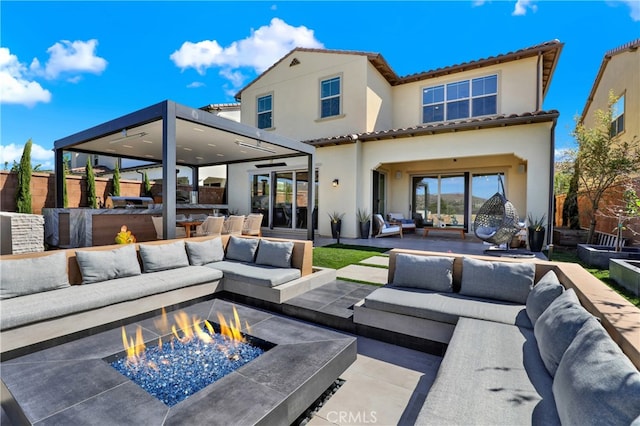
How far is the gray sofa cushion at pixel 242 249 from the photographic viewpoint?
513 centimetres

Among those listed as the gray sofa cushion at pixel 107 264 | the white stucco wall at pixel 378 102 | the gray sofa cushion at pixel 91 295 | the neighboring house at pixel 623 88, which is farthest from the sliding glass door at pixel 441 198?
the gray sofa cushion at pixel 107 264

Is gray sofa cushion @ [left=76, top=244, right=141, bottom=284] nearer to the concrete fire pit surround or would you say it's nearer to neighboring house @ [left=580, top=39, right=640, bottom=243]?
the concrete fire pit surround

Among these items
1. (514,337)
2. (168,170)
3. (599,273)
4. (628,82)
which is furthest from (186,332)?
(628,82)

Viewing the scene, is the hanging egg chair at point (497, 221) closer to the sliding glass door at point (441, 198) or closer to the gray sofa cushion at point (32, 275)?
the sliding glass door at point (441, 198)

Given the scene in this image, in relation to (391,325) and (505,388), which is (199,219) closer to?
(391,325)

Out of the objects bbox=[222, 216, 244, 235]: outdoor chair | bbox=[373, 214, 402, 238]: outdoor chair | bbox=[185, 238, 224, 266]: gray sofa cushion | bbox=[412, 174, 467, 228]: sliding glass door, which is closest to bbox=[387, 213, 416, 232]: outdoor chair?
bbox=[373, 214, 402, 238]: outdoor chair

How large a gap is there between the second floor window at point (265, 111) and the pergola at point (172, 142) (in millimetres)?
2547

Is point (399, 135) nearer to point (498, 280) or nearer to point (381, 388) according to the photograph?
point (498, 280)

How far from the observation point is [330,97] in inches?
470

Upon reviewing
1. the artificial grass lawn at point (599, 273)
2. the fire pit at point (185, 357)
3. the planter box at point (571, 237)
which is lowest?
the fire pit at point (185, 357)

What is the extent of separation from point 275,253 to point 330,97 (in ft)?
28.8

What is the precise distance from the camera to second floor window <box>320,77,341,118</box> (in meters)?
11.8

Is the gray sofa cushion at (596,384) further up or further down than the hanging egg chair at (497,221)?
further down
